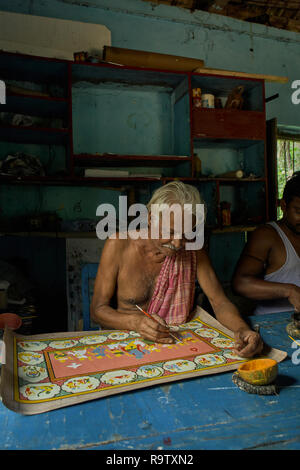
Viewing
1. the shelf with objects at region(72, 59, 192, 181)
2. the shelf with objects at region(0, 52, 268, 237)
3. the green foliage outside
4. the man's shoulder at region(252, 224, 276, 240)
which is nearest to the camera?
the man's shoulder at region(252, 224, 276, 240)

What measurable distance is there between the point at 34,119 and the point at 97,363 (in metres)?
3.18

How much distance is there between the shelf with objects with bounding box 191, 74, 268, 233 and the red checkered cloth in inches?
74.8

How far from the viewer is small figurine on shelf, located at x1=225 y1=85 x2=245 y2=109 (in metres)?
4.09

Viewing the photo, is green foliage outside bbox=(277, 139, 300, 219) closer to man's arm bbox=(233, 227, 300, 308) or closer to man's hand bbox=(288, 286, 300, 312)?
man's arm bbox=(233, 227, 300, 308)

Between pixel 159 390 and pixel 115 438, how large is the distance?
280mm

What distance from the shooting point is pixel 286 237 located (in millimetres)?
2627

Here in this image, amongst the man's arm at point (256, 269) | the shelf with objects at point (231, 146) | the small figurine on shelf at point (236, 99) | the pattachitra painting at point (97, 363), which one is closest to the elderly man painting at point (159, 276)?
the pattachitra painting at point (97, 363)

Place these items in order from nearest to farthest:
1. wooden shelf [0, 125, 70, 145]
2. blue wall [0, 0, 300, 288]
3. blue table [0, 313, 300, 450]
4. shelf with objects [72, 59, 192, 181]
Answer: blue table [0, 313, 300, 450] → wooden shelf [0, 125, 70, 145] → shelf with objects [72, 59, 192, 181] → blue wall [0, 0, 300, 288]

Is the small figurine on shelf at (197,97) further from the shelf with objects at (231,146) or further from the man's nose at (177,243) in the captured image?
the man's nose at (177,243)

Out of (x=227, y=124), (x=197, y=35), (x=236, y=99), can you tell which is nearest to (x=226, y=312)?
(x=227, y=124)

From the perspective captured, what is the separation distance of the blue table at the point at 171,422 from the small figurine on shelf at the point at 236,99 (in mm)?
3623

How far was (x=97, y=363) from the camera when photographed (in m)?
1.32

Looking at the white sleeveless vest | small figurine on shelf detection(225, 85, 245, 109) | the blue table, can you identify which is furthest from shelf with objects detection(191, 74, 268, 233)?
the blue table

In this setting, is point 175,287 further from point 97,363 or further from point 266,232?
point 266,232
